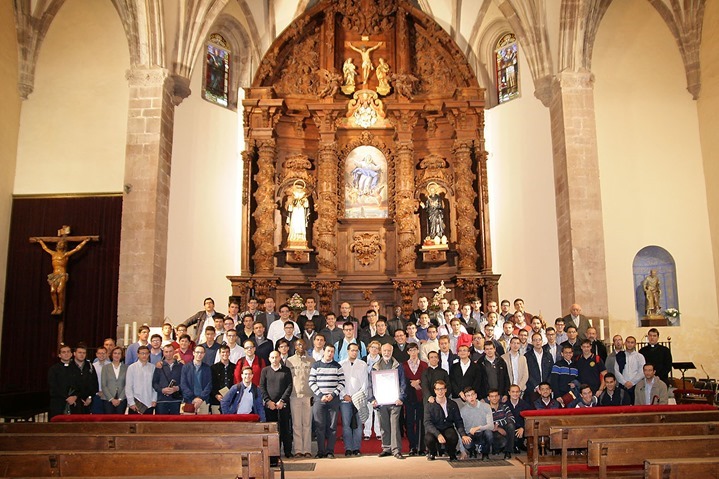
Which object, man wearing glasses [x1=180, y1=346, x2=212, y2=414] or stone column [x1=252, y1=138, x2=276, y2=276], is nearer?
man wearing glasses [x1=180, y1=346, x2=212, y2=414]

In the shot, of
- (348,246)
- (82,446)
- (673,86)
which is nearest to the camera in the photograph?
(82,446)

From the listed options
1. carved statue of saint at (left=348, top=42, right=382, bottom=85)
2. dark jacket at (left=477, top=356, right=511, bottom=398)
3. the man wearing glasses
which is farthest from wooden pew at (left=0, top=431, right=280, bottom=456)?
carved statue of saint at (left=348, top=42, right=382, bottom=85)

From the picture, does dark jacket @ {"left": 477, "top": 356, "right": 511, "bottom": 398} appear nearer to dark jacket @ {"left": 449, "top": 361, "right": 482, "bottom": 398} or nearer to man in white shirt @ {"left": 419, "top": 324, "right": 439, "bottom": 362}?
dark jacket @ {"left": 449, "top": 361, "right": 482, "bottom": 398}

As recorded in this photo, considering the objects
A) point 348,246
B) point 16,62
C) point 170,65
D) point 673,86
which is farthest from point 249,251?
point 673,86

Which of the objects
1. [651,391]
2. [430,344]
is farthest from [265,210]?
[651,391]

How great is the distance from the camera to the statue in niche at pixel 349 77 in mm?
17219

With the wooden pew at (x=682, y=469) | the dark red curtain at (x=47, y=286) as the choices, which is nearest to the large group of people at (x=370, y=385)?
the wooden pew at (x=682, y=469)

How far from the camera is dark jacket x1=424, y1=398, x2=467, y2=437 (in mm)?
8688

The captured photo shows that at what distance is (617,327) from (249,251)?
28.2 ft

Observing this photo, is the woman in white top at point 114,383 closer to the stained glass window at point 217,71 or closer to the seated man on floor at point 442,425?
the seated man on floor at point 442,425

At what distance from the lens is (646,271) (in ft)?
49.8

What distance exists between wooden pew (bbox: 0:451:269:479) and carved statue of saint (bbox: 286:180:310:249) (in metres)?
10.6

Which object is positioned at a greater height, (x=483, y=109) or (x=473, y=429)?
(x=483, y=109)

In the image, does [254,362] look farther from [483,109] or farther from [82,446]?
[483,109]
